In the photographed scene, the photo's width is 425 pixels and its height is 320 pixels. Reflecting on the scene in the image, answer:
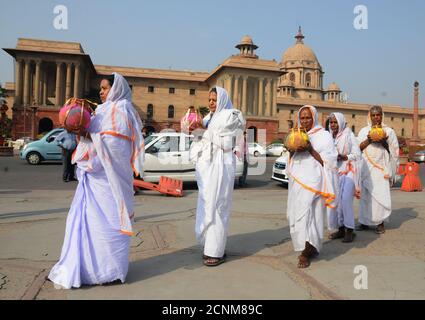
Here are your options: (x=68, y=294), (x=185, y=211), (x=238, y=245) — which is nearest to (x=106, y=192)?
(x=68, y=294)

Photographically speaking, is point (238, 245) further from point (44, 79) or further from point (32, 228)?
point (44, 79)

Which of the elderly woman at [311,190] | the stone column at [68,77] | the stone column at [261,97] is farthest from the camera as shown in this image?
the stone column at [261,97]

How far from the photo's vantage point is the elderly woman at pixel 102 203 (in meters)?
3.22

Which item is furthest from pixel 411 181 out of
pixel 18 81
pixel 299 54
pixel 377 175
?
pixel 299 54

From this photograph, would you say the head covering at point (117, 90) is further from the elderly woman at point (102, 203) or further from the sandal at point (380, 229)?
the sandal at point (380, 229)

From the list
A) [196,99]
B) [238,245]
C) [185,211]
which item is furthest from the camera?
[196,99]

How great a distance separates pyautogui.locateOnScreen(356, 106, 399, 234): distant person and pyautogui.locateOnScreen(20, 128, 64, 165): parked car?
14330mm


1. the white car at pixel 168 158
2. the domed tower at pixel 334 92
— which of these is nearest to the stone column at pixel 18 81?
the white car at pixel 168 158

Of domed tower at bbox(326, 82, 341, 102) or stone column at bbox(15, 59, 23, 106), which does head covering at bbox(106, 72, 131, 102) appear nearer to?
stone column at bbox(15, 59, 23, 106)

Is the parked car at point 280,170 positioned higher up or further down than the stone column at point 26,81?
further down

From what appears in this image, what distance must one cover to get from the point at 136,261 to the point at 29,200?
475cm

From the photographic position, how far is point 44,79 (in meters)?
50.9

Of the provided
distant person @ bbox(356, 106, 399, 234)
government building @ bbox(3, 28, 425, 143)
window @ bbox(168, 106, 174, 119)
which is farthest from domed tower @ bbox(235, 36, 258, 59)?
distant person @ bbox(356, 106, 399, 234)

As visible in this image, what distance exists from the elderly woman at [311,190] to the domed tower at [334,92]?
89377mm
